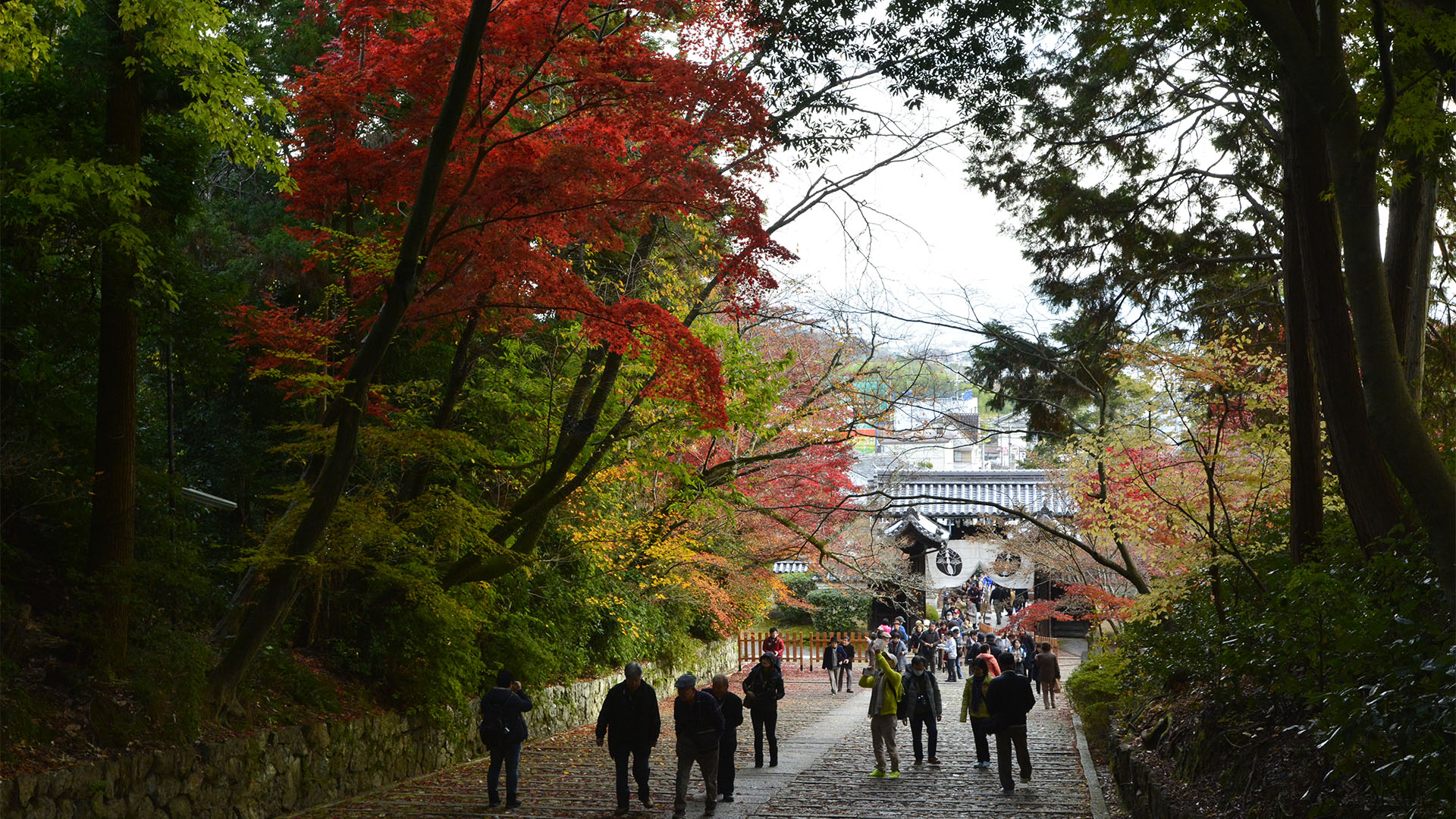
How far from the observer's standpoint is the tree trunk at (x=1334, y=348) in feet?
26.0

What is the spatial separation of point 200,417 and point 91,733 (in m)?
7.24

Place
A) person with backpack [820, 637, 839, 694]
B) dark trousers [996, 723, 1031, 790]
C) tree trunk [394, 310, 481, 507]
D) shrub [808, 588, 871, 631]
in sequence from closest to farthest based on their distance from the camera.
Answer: dark trousers [996, 723, 1031, 790] → tree trunk [394, 310, 481, 507] → person with backpack [820, 637, 839, 694] → shrub [808, 588, 871, 631]

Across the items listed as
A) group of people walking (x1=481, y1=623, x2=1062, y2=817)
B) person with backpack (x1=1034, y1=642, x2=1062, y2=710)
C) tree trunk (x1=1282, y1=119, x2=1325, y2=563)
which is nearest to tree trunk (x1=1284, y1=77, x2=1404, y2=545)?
tree trunk (x1=1282, y1=119, x2=1325, y2=563)

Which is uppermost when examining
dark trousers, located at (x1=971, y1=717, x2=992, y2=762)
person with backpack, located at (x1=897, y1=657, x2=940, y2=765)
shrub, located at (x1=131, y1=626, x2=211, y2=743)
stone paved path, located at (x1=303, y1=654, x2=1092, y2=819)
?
shrub, located at (x1=131, y1=626, x2=211, y2=743)

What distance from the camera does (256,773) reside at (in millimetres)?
9734

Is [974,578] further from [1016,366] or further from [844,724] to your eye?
[1016,366]

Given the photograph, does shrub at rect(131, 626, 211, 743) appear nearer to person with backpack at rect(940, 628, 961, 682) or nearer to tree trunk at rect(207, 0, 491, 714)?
tree trunk at rect(207, 0, 491, 714)

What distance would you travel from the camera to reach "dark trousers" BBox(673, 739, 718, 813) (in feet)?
34.1

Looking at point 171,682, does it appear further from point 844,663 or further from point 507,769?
point 844,663

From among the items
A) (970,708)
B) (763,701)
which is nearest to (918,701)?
(970,708)

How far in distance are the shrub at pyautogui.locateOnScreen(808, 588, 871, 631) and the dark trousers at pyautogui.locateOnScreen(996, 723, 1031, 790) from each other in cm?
2273

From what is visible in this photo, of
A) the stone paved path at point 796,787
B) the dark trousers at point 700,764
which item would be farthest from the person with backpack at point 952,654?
the dark trousers at point 700,764

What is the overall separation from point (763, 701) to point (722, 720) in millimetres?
3560

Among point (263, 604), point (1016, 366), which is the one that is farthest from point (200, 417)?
point (1016, 366)
